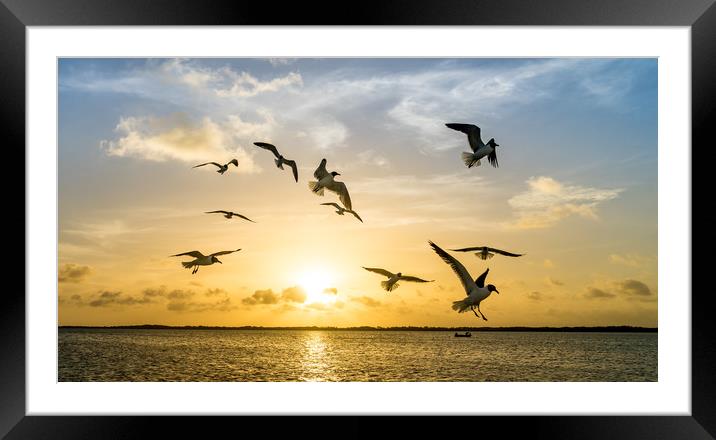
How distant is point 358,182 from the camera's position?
19938 millimetres

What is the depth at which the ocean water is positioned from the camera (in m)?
23.1

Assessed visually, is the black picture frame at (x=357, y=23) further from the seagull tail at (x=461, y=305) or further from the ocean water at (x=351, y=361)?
the ocean water at (x=351, y=361)

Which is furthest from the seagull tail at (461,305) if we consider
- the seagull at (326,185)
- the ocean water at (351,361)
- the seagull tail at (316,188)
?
the ocean water at (351,361)

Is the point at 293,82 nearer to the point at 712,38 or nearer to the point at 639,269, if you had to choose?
the point at 639,269

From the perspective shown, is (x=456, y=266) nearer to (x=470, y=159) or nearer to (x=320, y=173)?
(x=470, y=159)

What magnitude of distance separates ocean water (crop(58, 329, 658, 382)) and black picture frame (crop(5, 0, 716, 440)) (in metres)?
17.3

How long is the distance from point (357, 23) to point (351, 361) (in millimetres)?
23965

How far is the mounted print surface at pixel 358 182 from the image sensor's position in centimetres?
1742

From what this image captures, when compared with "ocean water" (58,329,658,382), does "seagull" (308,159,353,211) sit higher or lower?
higher

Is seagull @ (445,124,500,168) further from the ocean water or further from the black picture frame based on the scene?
the ocean water

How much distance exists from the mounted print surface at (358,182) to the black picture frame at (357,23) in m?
11.7

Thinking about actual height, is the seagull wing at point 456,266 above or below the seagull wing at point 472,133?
below

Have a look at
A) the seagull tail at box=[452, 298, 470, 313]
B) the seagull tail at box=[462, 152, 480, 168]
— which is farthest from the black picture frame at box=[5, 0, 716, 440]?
the seagull tail at box=[462, 152, 480, 168]

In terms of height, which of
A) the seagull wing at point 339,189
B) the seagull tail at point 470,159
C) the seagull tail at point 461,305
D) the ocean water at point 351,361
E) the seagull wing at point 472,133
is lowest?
the ocean water at point 351,361
